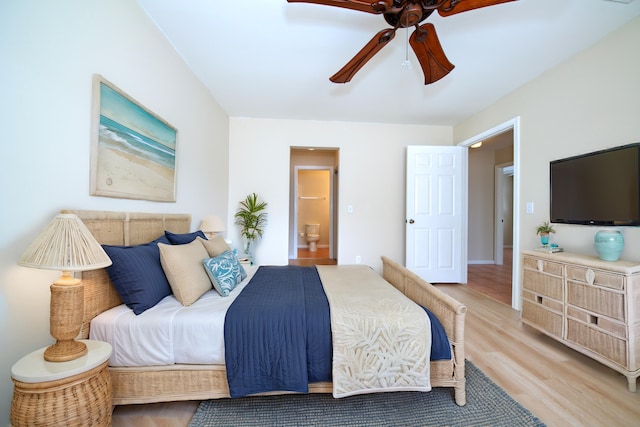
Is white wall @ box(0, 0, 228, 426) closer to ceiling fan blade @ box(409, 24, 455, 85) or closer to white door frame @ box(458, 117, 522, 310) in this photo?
ceiling fan blade @ box(409, 24, 455, 85)

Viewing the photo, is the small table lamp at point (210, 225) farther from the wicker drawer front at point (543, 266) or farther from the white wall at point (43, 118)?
the wicker drawer front at point (543, 266)

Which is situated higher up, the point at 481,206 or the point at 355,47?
the point at 355,47

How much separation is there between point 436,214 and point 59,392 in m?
4.16

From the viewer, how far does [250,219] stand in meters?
3.84

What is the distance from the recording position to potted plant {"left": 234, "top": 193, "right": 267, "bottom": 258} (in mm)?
3846

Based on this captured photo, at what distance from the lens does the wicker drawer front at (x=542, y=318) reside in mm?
2078

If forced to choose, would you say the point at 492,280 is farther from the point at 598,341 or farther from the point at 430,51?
the point at 430,51

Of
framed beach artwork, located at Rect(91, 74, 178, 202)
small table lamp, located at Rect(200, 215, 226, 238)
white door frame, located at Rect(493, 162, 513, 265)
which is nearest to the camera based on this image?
framed beach artwork, located at Rect(91, 74, 178, 202)

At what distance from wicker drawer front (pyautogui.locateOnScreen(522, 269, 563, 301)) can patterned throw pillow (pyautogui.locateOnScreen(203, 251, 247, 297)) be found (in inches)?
103

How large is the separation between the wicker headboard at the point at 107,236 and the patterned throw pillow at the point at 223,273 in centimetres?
53

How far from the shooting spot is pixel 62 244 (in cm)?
100

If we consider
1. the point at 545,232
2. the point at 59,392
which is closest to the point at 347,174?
the point at 545,232

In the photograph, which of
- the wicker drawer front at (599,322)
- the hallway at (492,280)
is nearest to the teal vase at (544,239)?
the wicker drawer front at (599,322)

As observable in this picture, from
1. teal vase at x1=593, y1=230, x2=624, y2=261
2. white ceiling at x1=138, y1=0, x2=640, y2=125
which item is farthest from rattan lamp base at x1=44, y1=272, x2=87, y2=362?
teal vase at x1=593, y1=230, x2=624, y2=261
